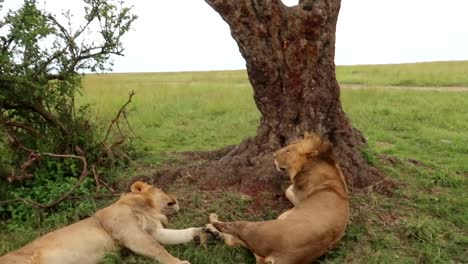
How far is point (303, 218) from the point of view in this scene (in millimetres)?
3912

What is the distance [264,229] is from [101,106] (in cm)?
832

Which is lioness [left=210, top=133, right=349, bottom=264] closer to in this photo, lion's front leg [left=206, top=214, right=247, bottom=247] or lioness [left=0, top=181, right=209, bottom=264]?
lion's front leg [left=206, top=214, right=247, bottom=247]

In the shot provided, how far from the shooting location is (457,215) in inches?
194

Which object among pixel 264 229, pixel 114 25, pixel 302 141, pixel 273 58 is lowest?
pixel 264 229

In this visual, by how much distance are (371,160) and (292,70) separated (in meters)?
1.37

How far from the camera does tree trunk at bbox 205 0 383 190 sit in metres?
5.12

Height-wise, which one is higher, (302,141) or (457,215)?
(302,141)

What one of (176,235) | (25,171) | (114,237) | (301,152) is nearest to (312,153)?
(301,152)

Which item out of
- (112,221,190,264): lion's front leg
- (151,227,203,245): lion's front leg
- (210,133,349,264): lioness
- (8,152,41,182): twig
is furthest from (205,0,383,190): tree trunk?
(8,152,41,182): twig

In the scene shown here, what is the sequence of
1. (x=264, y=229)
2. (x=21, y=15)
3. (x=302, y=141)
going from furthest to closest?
(x=21, y=15)
(x=302, y=141)
(x=264, y=229)

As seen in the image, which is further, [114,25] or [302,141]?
[114,25]

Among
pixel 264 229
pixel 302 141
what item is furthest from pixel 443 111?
pixel 264 229

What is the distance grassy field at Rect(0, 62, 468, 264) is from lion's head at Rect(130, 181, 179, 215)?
0.09 m

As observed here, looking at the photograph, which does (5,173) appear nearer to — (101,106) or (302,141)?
(302,141)
